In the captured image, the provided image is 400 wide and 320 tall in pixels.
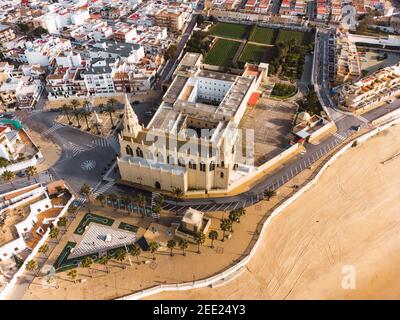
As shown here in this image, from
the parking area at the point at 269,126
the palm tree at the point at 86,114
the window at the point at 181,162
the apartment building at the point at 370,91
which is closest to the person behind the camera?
the window at the point at 181,162

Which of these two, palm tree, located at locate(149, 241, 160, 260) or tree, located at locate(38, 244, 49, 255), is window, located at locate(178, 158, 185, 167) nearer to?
palm tree, located at locate(149, 241, 160, 260)

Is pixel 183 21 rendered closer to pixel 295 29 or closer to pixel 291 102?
pixel 295 29

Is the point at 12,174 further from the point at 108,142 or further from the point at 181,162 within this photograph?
the point at 181,162

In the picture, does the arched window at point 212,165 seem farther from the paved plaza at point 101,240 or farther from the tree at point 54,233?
the tree at point 54,233

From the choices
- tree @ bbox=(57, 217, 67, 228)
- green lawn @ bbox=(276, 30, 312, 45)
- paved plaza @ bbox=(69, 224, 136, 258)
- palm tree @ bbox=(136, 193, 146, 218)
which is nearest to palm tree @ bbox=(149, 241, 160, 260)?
paved plaza @ bbox=(69, 224, 136, 258)

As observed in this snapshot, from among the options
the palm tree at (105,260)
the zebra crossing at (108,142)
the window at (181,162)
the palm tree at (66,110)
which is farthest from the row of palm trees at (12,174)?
the window at (181,162)

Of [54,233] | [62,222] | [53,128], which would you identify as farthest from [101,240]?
[53,128]

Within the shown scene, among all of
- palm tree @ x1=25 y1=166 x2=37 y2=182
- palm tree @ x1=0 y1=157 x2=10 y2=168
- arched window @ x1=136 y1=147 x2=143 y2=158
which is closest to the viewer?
arched window @ x1=136 y1=147 x2=143 y2=158

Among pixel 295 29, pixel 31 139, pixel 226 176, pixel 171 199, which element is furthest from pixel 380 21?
pixel 31 139
